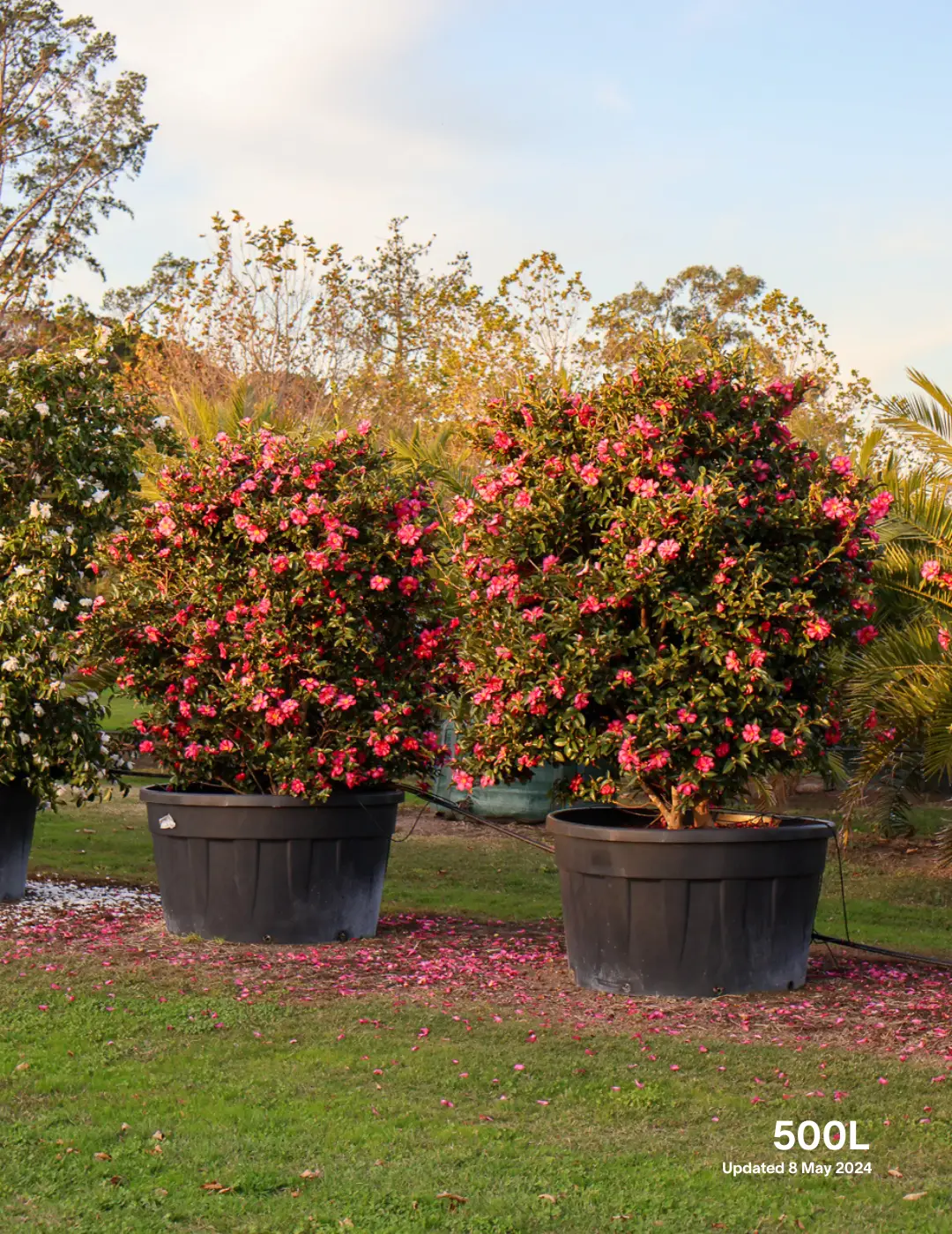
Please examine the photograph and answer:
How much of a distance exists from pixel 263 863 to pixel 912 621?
583 cm

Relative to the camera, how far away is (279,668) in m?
7.04

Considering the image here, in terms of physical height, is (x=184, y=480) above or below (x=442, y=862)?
above

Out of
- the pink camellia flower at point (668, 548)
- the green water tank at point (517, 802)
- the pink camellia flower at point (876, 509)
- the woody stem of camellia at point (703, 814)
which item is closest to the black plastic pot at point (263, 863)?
the woody stem of camellia at point (703, 814)

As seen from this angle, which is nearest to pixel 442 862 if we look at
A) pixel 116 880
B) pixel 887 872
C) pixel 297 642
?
pixel 116 880

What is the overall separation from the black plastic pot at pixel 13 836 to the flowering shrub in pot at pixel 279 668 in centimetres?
126

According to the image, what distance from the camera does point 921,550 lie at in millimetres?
10586

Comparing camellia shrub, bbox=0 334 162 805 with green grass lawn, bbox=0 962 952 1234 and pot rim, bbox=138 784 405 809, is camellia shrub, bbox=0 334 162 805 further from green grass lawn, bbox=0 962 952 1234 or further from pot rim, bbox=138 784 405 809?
green grass lawn, bbox=0 962 952 1234

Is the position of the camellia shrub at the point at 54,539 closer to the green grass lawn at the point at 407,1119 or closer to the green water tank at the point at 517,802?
the green grass lawn at the point at 407,1119

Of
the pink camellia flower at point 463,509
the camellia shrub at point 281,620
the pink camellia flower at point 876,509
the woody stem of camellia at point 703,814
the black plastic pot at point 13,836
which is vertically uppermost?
→ the pink camellia flower at point 876,509

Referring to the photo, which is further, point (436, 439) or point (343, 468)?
point (436, 439)

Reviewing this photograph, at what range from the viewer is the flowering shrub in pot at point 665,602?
607cm

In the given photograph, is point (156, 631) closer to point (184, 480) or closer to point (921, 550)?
point (184, 480)

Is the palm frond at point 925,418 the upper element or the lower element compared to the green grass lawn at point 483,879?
upper

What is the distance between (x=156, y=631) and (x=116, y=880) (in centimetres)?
287
